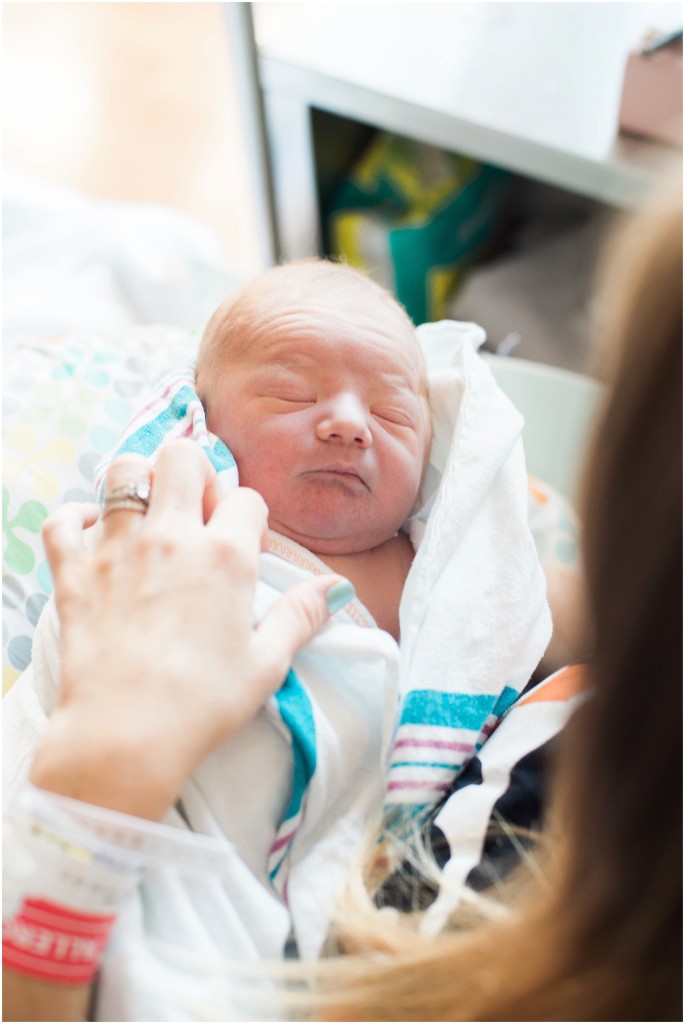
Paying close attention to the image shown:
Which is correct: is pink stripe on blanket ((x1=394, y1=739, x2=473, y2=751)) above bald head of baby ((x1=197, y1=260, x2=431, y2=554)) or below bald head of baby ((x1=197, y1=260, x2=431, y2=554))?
below

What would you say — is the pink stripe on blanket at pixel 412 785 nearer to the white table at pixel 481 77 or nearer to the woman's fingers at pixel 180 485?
the woman's fingers at pixel 180 485

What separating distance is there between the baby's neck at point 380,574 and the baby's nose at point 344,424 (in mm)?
120

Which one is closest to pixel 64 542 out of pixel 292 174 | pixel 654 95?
pixel 654 95

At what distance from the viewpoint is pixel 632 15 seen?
4.38 feet

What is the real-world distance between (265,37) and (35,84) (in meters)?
1.28

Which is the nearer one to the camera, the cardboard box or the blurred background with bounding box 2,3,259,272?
the cardboard box

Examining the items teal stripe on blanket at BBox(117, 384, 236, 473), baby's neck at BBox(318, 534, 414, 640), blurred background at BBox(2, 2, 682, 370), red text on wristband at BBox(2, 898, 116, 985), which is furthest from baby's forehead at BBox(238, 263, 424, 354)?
red text on wristband at BBox(2, 898, 116, 985)

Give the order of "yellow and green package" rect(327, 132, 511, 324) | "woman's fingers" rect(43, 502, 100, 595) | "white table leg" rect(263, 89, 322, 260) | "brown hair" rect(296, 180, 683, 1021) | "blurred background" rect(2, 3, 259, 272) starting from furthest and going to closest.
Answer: "blurred background" rect(2, 3, 259, 272)
"yellow and green package" rect(327, 132, 511, 324)
"white table leg" rect(263, 89, 322, 260)
"woman's fingers" rect(43, 502, 100, 595)
"brown hair" rect(296, 180, 683, 1021)

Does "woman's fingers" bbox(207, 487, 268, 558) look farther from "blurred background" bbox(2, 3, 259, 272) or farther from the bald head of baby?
"blurred background" bbox(2, 3, 259, 272)

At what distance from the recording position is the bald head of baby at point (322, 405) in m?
0.81

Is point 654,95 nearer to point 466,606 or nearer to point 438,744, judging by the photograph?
point 466,606

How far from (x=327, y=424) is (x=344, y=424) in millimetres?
15

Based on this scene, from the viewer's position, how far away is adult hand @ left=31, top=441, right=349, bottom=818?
52 cm

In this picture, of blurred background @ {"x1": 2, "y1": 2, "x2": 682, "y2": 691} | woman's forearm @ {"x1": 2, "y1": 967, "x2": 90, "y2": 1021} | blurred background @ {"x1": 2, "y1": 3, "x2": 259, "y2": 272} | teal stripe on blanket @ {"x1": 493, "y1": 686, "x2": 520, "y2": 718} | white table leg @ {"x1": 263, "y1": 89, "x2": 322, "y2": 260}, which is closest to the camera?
woman's forearm @ {"x1": 2, "y1": 967, "x2": 90, "y2": 1021}
